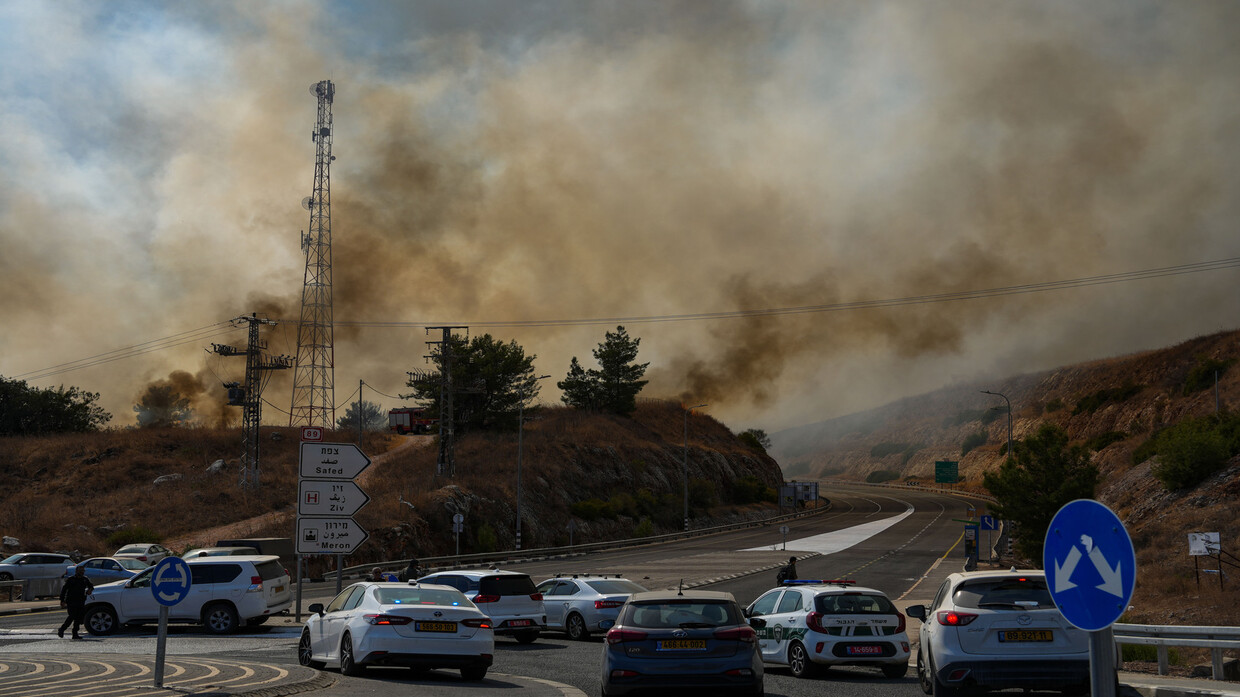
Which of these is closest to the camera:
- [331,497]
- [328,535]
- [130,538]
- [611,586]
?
[328,535]

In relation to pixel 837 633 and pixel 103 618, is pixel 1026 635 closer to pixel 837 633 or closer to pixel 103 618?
pixel 837 633

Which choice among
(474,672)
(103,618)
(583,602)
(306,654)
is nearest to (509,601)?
(583,602)

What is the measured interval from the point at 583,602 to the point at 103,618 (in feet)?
35.7

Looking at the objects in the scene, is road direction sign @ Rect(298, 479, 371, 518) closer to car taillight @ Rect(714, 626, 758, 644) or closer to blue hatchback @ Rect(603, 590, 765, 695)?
blue hatchback @ Rect(603, 590, 765, 695)

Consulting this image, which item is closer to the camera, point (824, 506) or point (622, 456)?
point (622, 456)

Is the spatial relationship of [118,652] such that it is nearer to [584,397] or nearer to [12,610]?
[12,610]

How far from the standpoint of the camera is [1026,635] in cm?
1068

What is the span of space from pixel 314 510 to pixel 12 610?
1462 cm

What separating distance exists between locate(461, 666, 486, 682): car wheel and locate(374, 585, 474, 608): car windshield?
3.01 feet

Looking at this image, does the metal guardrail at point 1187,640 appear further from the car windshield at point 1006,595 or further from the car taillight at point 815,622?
the car taillight at point 815,622

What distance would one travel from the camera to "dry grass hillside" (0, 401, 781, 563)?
2363 inches

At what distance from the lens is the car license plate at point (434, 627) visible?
1416 centimetres

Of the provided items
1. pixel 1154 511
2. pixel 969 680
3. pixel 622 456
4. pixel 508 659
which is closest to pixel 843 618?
pixel 969 680

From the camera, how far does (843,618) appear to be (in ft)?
50.3
